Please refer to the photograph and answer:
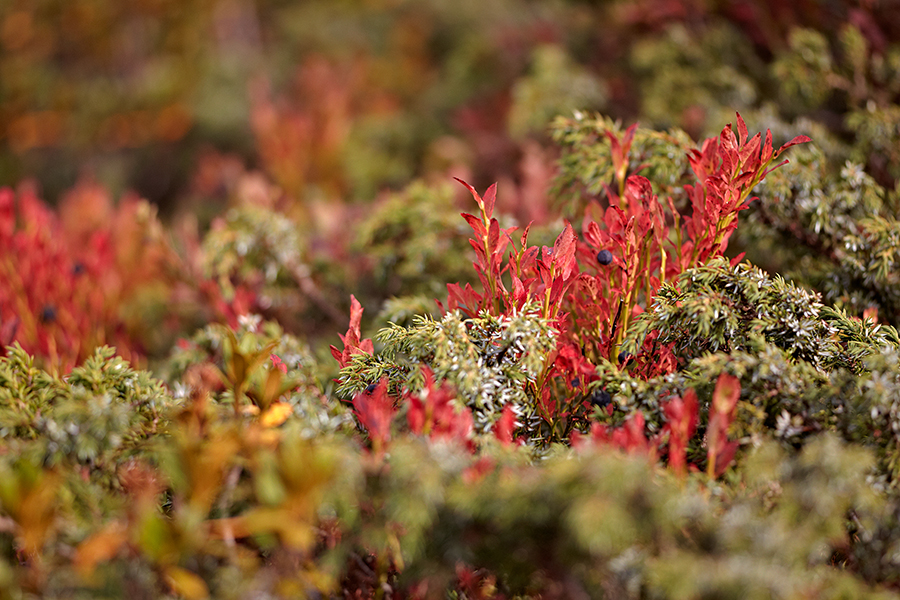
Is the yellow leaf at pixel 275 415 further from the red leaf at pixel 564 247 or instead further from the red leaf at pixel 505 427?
the red leaf at pixel 564 247

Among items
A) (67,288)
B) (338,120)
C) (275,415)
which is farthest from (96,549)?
(338,120)

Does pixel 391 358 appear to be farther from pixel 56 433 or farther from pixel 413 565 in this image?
pixel 56 433

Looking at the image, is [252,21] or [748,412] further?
[252,21]

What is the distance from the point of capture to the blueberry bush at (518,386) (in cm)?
82

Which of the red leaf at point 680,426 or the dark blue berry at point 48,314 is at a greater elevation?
the red leaf at point 680,426

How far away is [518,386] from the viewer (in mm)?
1154

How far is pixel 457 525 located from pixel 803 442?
652mm

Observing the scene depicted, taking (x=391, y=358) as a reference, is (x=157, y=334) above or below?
below

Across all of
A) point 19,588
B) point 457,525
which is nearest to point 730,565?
point 457,525

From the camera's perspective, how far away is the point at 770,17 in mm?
2600

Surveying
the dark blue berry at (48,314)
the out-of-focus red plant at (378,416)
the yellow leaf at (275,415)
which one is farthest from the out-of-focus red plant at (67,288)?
the out-of-focus red plant at (378,416)

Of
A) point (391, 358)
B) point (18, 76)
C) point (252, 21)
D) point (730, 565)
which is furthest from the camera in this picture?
point (252, 21)

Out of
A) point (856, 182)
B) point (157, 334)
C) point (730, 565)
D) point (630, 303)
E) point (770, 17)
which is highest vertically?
point (770, 17)

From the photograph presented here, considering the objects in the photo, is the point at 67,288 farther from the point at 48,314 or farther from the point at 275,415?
the point at 275,415
